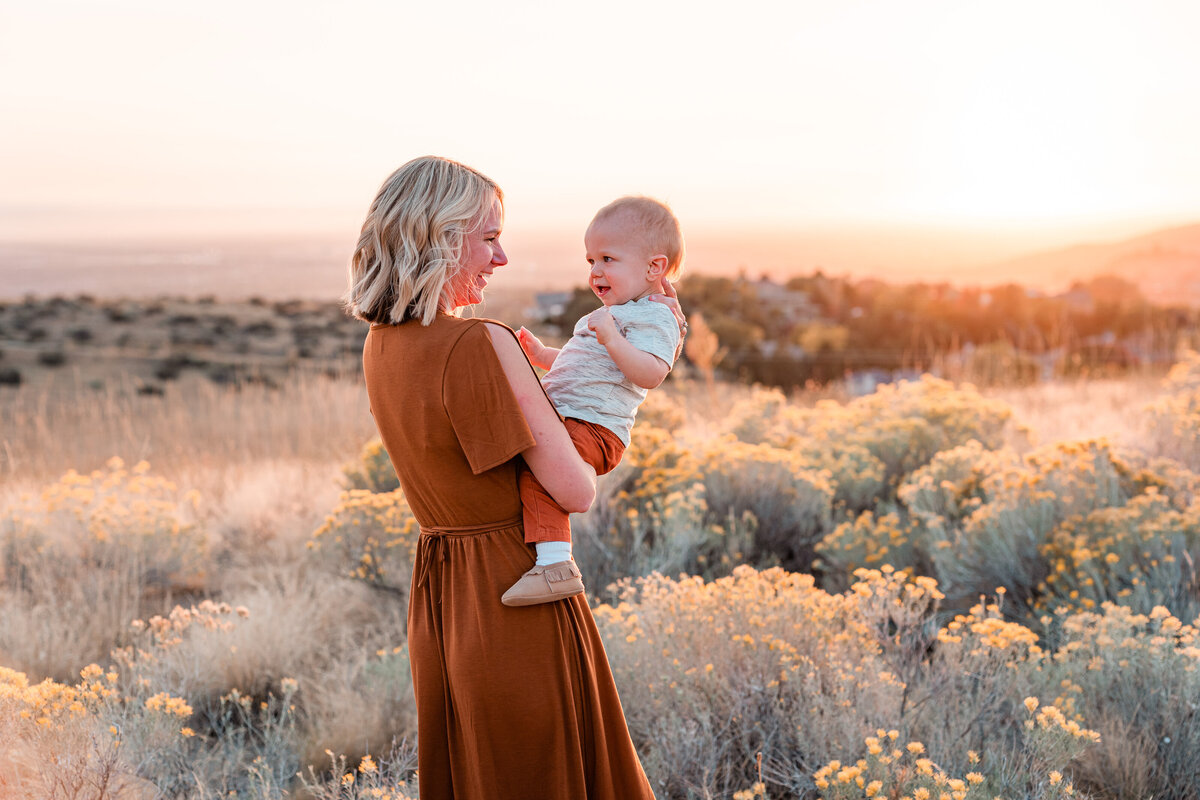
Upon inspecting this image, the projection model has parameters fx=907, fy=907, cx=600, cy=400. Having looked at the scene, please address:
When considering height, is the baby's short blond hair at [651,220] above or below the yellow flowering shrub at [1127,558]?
above

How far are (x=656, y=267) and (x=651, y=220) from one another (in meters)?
0.13

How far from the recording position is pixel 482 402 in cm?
196

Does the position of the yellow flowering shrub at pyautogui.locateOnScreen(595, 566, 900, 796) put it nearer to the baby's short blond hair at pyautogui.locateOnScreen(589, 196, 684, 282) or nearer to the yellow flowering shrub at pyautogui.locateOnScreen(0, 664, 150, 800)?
the baby's short blond hair at pyautogui.locateOnScreen(589, 196, 684, 282)

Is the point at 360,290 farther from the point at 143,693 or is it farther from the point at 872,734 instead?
the point at 143,693

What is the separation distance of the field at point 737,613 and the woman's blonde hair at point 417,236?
56.8 inches

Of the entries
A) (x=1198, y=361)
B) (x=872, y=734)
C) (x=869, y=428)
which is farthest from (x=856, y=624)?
(x=1198, y=361)

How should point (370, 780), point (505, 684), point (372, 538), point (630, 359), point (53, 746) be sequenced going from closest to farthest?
point (505, 684), point (630, 359), point (53, 746), point (370, 780), point (372, 538)

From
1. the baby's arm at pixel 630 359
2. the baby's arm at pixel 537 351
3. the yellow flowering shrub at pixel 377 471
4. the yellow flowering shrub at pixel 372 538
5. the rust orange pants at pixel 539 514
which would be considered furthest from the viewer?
the yellow flowering shrub at pixel 377 471

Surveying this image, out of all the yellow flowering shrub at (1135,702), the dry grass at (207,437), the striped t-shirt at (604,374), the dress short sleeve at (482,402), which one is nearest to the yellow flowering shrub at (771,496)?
the yellow flowering shrub at (1135,702)

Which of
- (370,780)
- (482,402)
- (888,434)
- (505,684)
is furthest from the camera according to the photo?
(888,434)

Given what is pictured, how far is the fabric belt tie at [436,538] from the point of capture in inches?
82.7

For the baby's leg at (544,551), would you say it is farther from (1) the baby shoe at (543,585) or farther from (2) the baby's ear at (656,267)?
(2) the baby's ear at (656,267)

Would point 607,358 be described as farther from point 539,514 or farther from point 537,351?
point 539,514

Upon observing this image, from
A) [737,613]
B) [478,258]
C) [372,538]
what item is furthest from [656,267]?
[372,538]
